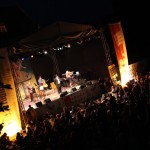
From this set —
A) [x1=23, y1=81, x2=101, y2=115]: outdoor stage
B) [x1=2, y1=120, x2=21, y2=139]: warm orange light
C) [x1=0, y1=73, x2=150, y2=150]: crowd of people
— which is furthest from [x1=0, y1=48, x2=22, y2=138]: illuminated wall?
[x1=0, y1=73, x2=150, y2=150]: crowd of people

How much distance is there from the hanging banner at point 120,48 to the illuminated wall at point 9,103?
340 inches

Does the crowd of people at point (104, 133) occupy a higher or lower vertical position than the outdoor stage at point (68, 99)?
lower

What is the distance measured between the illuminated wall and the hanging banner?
8.62 meters

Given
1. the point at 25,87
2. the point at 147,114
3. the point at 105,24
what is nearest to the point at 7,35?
the point at 25,87

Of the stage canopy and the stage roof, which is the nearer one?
the stage canopy

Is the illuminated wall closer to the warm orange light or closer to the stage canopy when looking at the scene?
the warm orange light

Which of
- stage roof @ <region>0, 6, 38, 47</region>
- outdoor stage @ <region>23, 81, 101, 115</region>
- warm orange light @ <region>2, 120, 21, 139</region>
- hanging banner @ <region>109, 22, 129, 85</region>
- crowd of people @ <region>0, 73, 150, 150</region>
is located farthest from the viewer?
stage roof @ <region>0, 6, 38, 47</region>

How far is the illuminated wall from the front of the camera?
14.9 metres

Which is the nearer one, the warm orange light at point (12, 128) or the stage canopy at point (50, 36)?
the warm orange light at point (12, 128)

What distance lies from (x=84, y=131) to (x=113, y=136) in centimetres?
104

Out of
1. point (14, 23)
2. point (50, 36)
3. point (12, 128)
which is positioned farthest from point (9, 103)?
point (14, 23)

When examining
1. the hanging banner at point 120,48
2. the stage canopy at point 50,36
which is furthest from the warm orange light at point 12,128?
the hanging banner at point 120,48

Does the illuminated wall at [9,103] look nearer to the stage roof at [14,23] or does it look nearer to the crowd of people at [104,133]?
the crowd of people at [104,133]

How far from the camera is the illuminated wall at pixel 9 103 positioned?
1489 cm
